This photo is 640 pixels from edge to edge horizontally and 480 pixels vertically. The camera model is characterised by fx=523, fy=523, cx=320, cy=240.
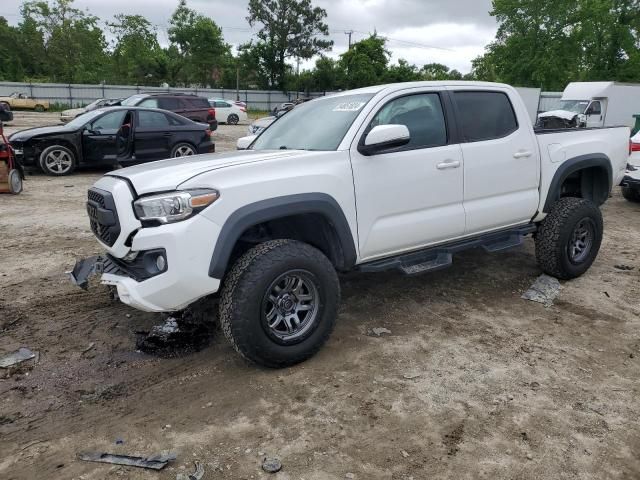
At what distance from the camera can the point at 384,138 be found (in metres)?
3.53

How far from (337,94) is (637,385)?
3.13 metres

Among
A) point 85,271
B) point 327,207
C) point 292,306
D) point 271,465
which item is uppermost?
point 327,207

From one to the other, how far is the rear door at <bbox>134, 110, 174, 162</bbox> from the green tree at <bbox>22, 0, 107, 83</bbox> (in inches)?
1912

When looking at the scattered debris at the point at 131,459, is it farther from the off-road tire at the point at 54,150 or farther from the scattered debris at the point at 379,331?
the off-road tire at the point at 54,150

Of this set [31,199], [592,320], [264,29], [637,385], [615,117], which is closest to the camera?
[637,385]

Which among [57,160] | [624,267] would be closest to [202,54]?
[57,160]

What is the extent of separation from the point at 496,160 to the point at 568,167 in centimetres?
106

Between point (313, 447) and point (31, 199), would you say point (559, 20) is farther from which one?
point (313, 447)

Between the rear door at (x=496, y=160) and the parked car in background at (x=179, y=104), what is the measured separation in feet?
42.5

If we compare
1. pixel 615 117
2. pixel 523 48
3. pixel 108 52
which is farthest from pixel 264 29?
pixel 615 117

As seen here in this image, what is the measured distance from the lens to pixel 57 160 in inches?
425

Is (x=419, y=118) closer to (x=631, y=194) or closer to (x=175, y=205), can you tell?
(x=175, y=205)

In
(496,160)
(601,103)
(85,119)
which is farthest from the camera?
(601,103)

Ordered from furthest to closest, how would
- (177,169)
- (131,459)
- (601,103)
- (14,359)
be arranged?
1. (601,103)
2. (14,359)
3. (177,169)
4. (131,459)
